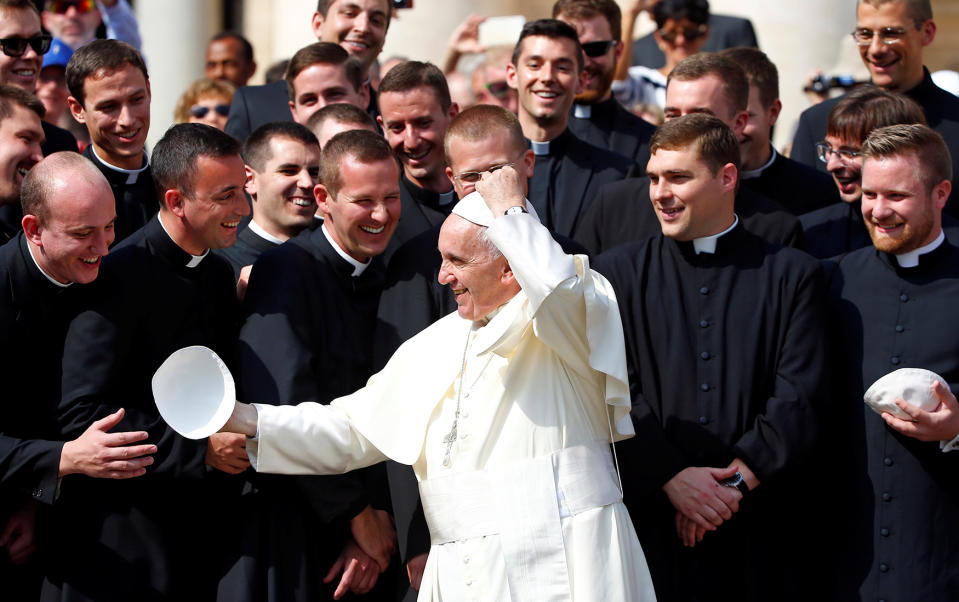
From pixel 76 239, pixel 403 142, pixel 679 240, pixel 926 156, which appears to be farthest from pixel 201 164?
pixel 926 156

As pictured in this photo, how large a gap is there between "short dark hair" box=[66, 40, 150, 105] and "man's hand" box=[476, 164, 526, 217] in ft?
6.83

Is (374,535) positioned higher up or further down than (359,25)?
further down

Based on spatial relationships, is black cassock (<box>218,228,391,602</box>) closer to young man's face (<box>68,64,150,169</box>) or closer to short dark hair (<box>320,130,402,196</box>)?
short dark hair (<box>320,130,402,196</box>)

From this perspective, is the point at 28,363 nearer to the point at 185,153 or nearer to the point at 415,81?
the point at 185,153

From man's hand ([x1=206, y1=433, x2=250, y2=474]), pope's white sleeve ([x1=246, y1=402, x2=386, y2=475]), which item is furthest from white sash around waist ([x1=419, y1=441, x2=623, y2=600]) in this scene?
man's hand ([x1=206, y1=433, x2=250, y2=474])

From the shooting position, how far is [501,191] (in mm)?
4406

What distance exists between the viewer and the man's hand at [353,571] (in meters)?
4.97

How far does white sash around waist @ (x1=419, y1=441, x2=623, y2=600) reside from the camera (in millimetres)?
4305

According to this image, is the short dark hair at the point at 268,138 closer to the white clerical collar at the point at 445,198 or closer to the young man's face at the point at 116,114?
the young man's face at the point at 116,114

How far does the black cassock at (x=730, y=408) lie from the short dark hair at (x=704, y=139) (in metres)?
0.39

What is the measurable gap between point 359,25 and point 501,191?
10.9 feet

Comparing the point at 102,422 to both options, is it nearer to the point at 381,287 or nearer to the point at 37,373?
the point at 37,373

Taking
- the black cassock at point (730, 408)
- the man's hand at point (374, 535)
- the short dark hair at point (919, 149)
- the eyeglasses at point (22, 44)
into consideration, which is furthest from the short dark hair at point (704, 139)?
the eyeglasses at point (22, 44)

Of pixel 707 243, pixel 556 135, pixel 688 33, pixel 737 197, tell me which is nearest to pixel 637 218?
pixel 737 197
